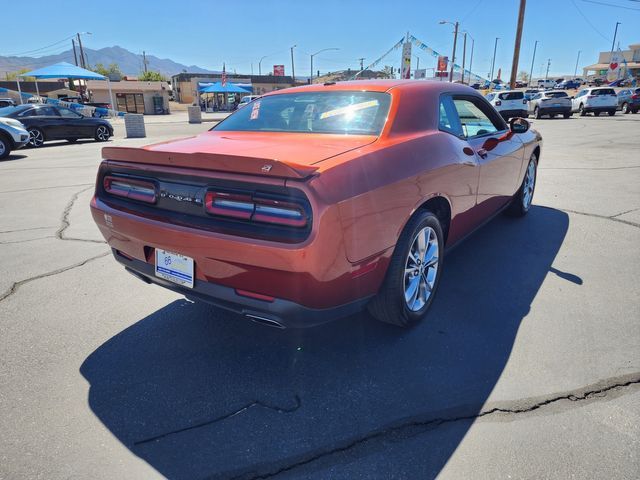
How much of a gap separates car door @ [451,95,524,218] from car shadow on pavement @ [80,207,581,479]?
0.94 metres

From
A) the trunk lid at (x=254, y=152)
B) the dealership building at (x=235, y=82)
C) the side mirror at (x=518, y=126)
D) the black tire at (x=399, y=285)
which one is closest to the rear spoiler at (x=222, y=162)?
the trunk lid at (x=254, y=152)

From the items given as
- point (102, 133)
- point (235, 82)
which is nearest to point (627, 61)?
point (235, 82)

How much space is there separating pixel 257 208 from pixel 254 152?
1.28ft

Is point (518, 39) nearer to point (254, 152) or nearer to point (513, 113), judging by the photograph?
point (513, 113)

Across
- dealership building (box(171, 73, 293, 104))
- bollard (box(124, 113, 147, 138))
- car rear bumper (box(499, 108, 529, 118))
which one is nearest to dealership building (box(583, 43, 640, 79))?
dealership building (box(171, 73, 293, 104))

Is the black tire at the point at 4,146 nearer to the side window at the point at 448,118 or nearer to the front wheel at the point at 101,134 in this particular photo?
the front wheel at the point at 101,134

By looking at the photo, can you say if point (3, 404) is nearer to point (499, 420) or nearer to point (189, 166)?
point (189, 166)

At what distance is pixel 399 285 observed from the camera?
8.50ft

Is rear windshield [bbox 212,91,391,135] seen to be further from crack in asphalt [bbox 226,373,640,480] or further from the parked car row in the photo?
the parked car row

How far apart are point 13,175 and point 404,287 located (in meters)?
9.43

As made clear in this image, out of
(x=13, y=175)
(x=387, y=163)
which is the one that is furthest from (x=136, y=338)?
(x=13, y=175)

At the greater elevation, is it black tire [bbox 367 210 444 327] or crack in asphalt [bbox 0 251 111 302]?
black tire [bbox 367 210 444 327]

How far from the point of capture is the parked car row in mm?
13352

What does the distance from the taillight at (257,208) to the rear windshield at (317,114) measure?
962 mm
